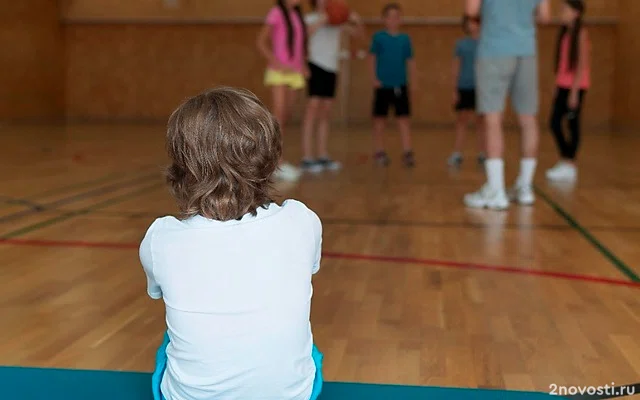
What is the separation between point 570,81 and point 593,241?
289 centimetres

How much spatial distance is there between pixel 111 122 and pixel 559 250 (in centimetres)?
1026

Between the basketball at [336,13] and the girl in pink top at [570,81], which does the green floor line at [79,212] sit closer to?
the basketball at [336,13]

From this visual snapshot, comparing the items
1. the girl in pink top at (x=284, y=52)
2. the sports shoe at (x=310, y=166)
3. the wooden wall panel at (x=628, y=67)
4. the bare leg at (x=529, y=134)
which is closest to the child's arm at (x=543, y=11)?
the bare leg at (x=529, y=134)

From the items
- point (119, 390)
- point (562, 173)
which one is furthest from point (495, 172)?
point (119, 390)

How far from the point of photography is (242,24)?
12.8 metres

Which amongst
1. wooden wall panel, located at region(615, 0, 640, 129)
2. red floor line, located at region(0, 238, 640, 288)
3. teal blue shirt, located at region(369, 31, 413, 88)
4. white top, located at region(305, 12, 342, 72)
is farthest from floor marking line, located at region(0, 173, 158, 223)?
wooden wall panel, located at region(615, 0, 640, 129)

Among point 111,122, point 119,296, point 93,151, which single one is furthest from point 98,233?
point 111,122

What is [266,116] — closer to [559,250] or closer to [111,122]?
[559,250]

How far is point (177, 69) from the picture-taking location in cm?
1316

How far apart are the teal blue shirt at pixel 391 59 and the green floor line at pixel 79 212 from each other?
2.36 meters

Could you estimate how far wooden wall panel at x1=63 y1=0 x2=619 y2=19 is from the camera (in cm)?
1232

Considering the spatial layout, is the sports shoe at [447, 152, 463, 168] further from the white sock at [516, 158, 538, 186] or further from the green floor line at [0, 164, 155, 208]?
the green floor line at [0, 164, 155, 208]

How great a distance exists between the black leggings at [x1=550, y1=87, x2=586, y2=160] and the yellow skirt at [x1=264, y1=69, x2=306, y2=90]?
6.31 ft

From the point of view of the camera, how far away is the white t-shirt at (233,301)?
1.34 m
